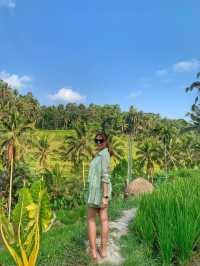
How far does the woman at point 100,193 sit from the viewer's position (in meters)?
6.26

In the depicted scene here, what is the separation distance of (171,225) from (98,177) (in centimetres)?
131

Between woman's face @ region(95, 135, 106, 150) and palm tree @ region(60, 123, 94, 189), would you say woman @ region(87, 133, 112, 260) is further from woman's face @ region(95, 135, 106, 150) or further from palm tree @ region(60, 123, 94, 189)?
palm tree @ region(60, 123, 94, 189)

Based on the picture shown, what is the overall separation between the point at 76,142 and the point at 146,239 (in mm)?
50682

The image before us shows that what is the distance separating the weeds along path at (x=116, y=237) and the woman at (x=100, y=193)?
0.17 m

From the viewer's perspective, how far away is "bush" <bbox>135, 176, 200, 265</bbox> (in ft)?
20.5

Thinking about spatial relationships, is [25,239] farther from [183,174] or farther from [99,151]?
[183,174]

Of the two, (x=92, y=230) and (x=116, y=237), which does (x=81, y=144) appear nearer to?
(x=116, y=237)

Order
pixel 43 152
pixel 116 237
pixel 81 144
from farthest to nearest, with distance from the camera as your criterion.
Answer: pixel 43 152 → pixel 81 144 → pixel 116 237

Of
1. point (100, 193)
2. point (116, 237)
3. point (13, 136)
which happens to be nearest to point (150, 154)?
point (13, 136)

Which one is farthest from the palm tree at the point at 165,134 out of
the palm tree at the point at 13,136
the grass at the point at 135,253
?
the grass at the point at 135,253

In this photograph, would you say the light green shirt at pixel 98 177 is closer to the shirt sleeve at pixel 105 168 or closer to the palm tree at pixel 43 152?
the shirt sleeve at pixel 105 168

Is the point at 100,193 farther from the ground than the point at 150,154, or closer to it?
closer to it

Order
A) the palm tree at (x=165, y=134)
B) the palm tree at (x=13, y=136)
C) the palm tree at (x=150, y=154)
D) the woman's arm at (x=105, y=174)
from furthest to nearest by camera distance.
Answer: the palm tree at (x=165, y=134) → the palm tree at (x=150, y=154) → the palm tree at (x=13, y=136) → the woman's arm at (x=105, y=174)

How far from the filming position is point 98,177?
6.38 m
